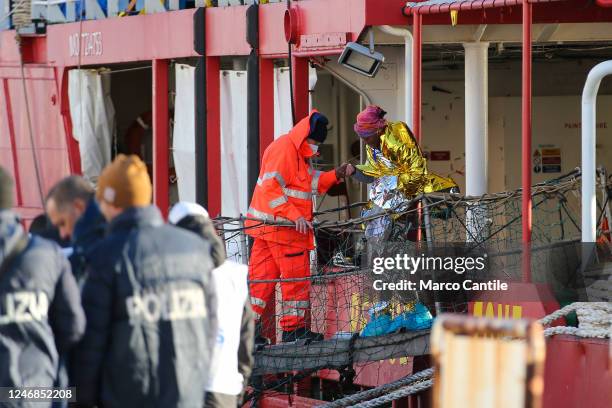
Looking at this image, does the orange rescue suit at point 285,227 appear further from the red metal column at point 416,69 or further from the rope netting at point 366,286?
the red metal column at point 416,69

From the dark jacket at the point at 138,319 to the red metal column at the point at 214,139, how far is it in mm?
6668

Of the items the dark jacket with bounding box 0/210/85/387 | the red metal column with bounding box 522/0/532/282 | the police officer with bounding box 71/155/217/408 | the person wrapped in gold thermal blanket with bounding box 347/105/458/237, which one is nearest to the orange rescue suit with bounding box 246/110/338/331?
the person wrapped in gold thermal blanket with bounding box 347/105/458/237

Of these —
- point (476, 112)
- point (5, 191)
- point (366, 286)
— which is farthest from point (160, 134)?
point (5, 191)

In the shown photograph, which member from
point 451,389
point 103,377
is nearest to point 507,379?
point 451,389

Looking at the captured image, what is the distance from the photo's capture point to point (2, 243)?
454cm

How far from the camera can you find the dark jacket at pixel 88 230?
489 centimetres

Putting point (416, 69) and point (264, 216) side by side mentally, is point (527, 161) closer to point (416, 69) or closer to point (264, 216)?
point (416, 69)

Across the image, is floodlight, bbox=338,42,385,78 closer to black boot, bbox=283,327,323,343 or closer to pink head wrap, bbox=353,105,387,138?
pink head wrap, bbox=353,105,387,138

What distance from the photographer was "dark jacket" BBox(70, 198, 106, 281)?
4895 millimetres

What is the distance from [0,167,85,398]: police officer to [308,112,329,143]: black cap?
3.89m

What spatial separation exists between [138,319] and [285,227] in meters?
3.69

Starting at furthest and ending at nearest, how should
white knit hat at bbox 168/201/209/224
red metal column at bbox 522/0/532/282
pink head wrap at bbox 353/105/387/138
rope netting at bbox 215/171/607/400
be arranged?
1. pink head wrap at bbox 353/105/387/138
2. rope netting at bbox 215/171/607/400
3. red metal column at bbox 522/0/532/282
4. white knit hat at bbox 168/201/209/224

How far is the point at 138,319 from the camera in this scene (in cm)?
451

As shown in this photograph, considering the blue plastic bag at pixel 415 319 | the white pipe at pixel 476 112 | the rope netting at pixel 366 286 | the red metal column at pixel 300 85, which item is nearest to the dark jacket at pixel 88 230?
the rope netting at pixel 366 286
